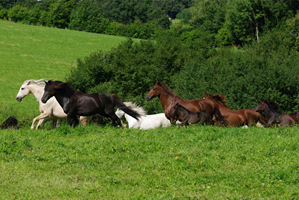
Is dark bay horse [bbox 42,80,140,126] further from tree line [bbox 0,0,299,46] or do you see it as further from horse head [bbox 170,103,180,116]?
tree line [bbox 0,0,299,46]

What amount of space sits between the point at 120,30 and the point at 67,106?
7619 cm

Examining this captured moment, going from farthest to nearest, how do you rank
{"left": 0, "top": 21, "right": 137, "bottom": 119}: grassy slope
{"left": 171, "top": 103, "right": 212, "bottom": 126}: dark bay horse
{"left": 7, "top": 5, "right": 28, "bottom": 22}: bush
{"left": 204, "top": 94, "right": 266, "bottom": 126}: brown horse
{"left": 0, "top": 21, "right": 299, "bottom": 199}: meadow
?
{"left": 7, "top": 5, "right": 28, "bottom": 22}: bush → {"left": 0, "top": 21, "right": 137, "bottom": 119}: grassy slope → {"left": 204, "top": 94, "right": 266, "bottom": 126}: brown horse → {"left": 171, "top": 103, "right": 212, "bottom": 126}: dark bay horse → {"left": 0, "top": 21, "right": 299, "bottom": 199}: meadow

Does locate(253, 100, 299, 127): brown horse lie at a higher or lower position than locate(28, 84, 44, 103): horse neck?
lower

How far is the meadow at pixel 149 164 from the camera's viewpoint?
6434 millimetres

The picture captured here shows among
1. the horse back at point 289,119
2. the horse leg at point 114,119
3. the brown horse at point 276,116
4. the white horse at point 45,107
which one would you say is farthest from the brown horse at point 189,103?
the white horse at point 45,107

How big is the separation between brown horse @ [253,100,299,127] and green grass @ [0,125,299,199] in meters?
4.39

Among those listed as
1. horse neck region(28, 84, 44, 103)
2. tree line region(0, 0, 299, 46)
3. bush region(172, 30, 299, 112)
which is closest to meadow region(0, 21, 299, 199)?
horse neck region(28, 84, 44, 103)

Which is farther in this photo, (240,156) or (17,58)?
(17,58)

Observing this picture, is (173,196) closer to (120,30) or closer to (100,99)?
(100,99)

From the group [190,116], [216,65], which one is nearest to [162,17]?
[216,65]

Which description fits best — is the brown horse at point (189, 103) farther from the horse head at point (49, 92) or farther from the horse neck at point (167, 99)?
the horse head at point (49, 92)

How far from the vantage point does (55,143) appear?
9.12 metres

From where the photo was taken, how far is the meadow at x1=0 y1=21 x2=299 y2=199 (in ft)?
21.1

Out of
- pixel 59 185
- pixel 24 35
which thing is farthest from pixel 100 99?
pixel 24 35
